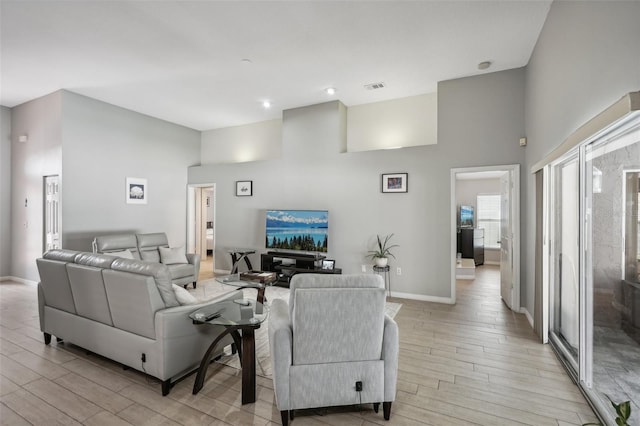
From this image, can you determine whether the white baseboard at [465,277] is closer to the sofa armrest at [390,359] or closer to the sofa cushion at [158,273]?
the sofa armrest at [390,359]

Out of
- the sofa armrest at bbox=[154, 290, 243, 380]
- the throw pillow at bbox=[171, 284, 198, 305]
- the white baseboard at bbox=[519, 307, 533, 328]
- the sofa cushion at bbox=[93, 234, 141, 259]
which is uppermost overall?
the sofa cushion at bbox=[93, 234, 141, 259]

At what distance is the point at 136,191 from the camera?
20.2ft

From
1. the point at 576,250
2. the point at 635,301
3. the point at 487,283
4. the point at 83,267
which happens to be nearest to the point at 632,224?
the point at 635,301

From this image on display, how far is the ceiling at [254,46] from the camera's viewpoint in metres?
3.04

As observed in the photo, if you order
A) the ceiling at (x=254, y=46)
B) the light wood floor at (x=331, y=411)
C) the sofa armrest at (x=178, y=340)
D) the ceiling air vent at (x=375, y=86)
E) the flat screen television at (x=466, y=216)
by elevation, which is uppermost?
the ceiling air vent at (x=375, y=86)

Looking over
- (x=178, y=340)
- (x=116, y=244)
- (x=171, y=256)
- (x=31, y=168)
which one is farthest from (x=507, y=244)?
(x=31, y=168)

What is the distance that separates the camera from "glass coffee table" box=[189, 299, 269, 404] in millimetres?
2189

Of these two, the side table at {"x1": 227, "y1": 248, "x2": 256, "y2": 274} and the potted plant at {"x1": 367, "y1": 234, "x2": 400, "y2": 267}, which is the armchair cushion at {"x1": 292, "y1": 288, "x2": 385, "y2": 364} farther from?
the side table at {"x1": 227, "y1": 248, "x2": 256, "y2": 274}

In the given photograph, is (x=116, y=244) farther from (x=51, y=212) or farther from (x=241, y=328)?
(x=241, y=328)

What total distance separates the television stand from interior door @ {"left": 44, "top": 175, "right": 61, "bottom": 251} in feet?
11.4

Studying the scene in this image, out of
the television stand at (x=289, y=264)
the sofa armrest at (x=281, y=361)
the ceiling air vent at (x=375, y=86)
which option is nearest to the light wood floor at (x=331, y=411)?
the sofa armrest at (x=281, y=361)

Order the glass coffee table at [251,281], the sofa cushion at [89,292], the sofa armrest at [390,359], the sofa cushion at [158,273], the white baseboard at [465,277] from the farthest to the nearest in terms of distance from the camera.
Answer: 1. the white baseboard at [465,277]
2. the glass coffee table at [251,281]
3. the sofa cushion at [89,292]
4. the sofa cushion at [158,273]
5. the sofa armrest at [390,359]

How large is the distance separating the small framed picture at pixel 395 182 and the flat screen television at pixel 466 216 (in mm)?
4404

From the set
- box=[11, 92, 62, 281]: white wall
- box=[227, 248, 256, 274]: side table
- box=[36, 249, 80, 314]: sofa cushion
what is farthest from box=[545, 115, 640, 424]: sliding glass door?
box=[11, 92, 62, 281]: white wall
